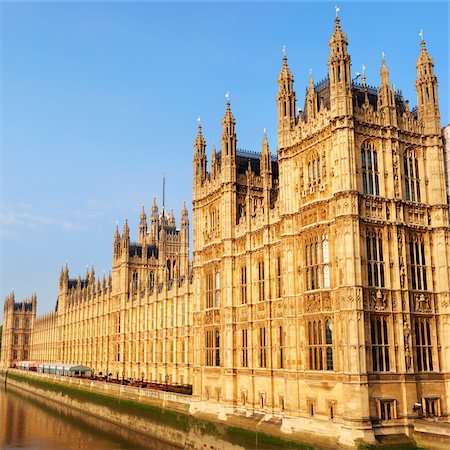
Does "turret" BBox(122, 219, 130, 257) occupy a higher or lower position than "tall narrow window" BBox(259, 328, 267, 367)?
higher

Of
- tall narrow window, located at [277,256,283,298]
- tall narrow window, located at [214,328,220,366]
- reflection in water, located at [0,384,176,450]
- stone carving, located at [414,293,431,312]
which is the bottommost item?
reflection in water, located at [0,384,176,450]

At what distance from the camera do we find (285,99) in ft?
156

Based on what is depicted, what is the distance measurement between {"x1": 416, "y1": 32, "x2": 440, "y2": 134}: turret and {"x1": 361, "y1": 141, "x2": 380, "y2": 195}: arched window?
5.67 meters

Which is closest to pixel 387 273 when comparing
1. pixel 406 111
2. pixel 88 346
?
pixel 406 111

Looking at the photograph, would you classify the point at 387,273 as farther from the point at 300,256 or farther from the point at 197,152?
the point at 197,152

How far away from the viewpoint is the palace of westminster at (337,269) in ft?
124

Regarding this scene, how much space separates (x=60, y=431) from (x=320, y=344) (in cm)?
4218

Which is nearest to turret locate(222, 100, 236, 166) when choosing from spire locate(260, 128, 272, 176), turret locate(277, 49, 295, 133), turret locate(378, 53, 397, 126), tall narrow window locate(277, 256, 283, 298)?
spire locate(260, 128, 272, 176)

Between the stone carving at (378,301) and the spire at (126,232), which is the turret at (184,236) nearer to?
the spire at (126,232)

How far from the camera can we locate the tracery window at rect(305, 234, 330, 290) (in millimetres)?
40594

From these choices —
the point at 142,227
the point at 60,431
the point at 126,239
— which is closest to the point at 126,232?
the point at 126,239

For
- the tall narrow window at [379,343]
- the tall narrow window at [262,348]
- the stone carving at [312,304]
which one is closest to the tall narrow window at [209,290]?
the tall narrow window at [262,348]

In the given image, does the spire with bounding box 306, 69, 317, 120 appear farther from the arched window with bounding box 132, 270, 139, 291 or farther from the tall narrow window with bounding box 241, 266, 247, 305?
the arched window with bounding box 132, 270, 139, 291

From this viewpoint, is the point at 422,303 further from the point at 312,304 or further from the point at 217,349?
the point at 217,349
